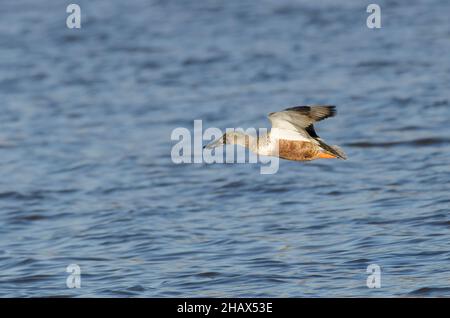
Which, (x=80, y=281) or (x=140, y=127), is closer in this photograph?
(x=80, y=281)

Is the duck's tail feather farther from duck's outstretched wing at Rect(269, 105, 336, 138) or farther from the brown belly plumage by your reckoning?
duck's outstretched wing at Rect(269, 105, 336, 138)

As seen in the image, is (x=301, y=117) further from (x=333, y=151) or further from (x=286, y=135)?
(x=333, y=151)

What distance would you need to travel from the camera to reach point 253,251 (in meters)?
9.45

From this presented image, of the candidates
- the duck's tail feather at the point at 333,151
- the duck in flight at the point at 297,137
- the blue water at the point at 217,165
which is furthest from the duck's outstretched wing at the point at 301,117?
the blue water at the point at 217,165

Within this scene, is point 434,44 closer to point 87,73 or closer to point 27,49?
point 87,73

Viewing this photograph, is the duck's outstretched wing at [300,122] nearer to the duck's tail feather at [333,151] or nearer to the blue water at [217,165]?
the duck's tail feather at [333,151]

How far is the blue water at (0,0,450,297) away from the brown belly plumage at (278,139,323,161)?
3.26ft

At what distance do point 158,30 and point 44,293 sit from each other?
1241 centimetres

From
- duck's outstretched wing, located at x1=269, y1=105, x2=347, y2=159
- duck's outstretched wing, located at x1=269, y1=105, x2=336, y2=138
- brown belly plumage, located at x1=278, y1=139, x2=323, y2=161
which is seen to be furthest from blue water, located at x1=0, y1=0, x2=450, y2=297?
duck's outstretched wing, located at x1=269, y1=105, x2=336, y2=138

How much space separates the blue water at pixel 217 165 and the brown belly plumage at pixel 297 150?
1.00 meters

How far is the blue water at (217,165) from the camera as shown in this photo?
902cm

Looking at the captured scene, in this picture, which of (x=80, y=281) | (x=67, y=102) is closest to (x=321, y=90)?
(x=67, y=102)

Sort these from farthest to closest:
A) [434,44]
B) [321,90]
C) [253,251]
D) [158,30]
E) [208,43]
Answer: [158,30] → [208,43] → [434,44] → [321,90] → [253,251]

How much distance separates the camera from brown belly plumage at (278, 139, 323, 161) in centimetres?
850
